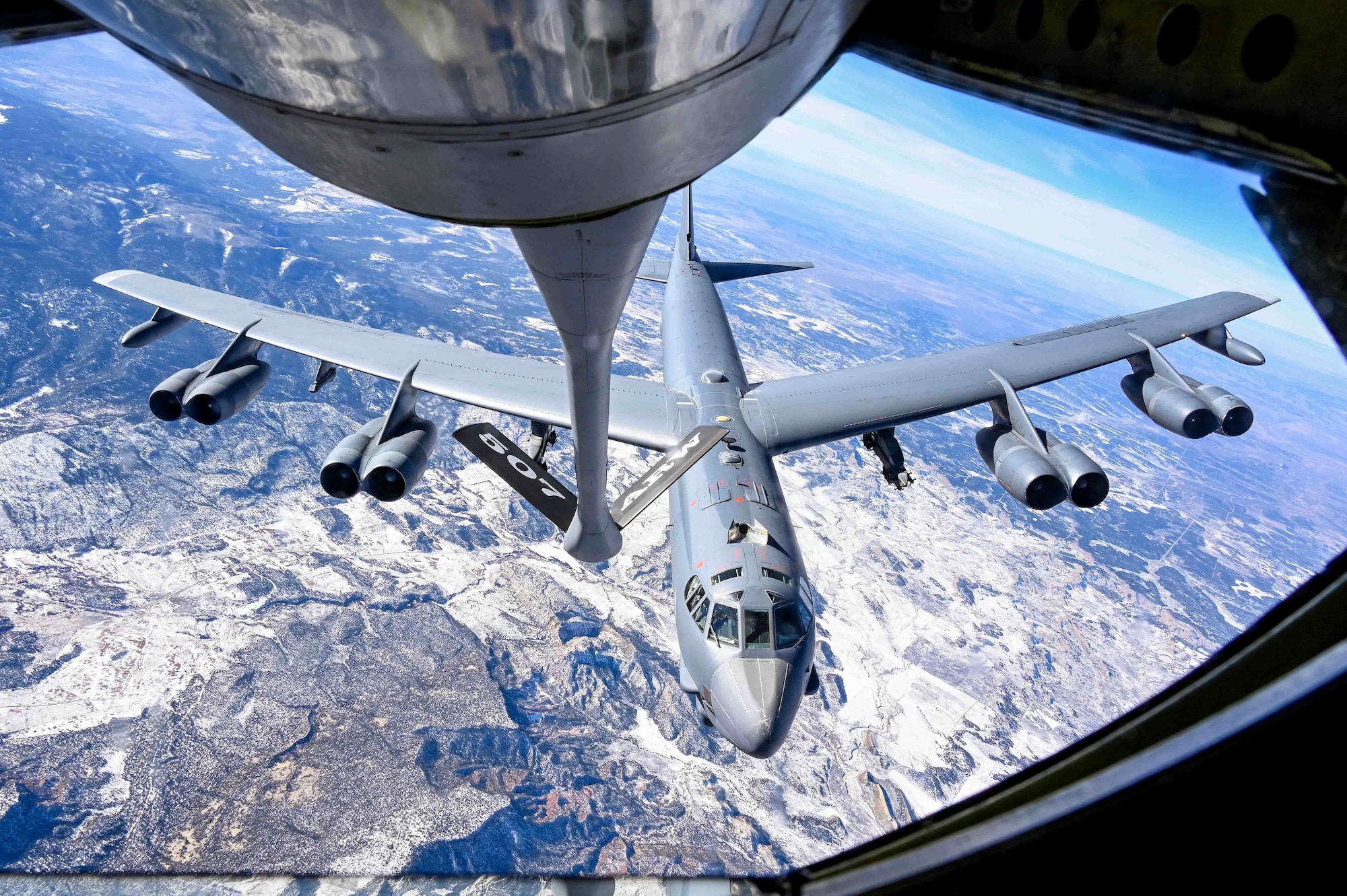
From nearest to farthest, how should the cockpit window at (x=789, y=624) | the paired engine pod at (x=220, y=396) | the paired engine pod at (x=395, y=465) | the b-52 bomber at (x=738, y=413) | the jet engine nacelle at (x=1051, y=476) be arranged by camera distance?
the cockpit window at (x=789, y=624) < the b-52 bomber at (x=738, y=413) < the paired engine pod at (x=395, y=465) < the jet engine nacelle at (x=1051, y=476) < the paired engine pod at (x=220, y=396)

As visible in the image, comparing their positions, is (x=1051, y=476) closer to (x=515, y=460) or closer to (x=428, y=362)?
(x=515, y=460)

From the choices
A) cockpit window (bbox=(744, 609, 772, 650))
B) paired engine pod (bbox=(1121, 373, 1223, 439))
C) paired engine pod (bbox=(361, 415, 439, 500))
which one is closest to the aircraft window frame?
cockpit window (bbox=(744, 609, 772, 650))

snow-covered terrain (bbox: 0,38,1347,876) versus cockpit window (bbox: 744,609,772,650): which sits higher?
cockpit window (bbox: 744,609,772,650)

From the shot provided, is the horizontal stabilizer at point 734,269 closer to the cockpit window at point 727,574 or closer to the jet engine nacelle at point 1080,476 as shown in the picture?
the jet engine nacelle at point 1080,476

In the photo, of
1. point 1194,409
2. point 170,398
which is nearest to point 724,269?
point 1194,409

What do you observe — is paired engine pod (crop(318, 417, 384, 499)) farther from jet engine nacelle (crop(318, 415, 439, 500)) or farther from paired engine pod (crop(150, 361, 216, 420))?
paired engine pod (crop(150, 361, 216, 420))

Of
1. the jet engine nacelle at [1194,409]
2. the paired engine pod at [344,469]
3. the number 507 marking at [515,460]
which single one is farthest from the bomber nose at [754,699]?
the jet engine nacelle at [1194,409]
